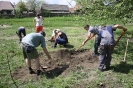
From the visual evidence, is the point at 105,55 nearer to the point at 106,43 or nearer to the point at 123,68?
the point at 106,43

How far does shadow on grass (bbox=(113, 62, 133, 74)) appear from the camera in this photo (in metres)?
6.97

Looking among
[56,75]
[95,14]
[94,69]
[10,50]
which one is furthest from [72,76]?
[10,50]

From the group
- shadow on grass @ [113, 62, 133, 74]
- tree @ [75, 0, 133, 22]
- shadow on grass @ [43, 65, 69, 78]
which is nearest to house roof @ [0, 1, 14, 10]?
tree @ [75, 0, 133, 22]

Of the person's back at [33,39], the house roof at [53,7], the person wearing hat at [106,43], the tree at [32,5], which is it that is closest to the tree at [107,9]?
the person wearing hat at [106,43]

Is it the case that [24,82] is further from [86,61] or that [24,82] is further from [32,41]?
[86,61]

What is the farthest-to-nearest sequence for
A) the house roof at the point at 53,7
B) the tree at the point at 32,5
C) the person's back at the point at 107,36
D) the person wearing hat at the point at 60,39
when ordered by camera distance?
the tree at the point at 32,5 < the house roof at the point at 53,7 < the person wearing hat at the point at 60,39 < the person's back at the point at 107,36

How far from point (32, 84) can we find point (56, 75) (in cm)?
98

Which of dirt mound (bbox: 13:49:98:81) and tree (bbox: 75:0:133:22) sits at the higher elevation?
tree (bbox: 75:0:133:22)

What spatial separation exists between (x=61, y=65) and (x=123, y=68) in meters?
2.37

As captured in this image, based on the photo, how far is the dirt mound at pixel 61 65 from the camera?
696 cm

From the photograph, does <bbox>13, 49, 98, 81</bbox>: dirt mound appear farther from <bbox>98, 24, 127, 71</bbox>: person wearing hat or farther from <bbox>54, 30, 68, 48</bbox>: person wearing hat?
<bbox>54, 30, 68, 48</bbox>: person wearing hat

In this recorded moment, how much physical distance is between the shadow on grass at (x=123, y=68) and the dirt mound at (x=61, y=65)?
81 centimetres

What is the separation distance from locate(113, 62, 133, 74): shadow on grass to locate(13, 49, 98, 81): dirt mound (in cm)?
81

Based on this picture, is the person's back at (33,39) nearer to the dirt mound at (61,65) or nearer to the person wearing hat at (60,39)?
the dirt mound at (61,65)
